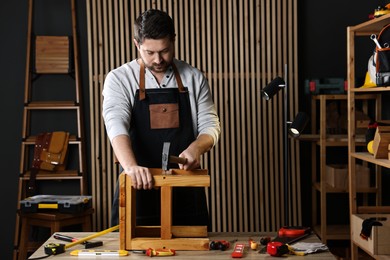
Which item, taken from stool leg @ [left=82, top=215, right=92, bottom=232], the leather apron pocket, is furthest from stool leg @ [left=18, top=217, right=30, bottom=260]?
the leather apron pocket

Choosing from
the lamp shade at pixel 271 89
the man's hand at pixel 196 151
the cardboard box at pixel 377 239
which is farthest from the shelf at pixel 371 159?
the man's hand at pixel 196 151

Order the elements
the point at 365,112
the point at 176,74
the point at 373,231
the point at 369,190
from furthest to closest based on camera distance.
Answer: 1. the point at 365,112
2. the point at 369,190
3. the point at 373,231
4. the point at 176,74

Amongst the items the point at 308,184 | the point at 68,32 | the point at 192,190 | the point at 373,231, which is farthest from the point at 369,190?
the point at 68,32

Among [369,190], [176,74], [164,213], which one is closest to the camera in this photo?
[164,213]

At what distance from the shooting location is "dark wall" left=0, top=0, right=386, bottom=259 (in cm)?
618

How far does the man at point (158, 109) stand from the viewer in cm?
336

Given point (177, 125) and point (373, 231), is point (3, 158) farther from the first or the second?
point (373, 231)

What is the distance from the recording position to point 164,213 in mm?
2854

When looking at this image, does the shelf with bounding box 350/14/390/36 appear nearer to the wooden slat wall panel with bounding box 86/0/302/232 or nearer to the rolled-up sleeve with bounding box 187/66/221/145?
the wooden slat wall panel with bounding box 86/0/302/232

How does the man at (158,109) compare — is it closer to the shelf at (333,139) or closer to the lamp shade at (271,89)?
the lamp shade at (271,89)

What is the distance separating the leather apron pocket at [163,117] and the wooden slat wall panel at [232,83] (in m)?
2.56

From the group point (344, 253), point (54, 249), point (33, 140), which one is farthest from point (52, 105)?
point (54, 249)

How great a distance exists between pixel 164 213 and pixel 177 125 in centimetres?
85

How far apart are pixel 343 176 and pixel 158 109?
261 cm
